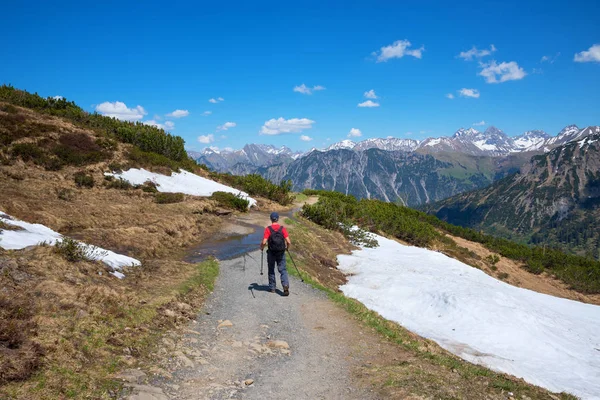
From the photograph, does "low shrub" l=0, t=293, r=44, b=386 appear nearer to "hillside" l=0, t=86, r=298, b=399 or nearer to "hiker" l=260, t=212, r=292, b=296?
"hillside" l=0, t=86, r=298, b=399

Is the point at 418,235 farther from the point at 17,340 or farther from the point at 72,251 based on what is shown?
the point at 17,340

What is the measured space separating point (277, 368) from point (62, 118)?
33.7 meters

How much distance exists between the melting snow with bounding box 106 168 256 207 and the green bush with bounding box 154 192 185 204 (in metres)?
1.94

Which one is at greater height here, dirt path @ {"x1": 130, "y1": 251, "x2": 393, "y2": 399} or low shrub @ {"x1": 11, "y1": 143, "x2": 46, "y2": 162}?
low shrub @ {"x1": 11, "y1": 143, "x2": 46, "y2": 162}

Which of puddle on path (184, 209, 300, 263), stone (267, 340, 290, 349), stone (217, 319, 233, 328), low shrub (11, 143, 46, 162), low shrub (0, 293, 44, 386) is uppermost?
low shrub (11, 143, 46, 162)

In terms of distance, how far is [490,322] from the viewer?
47.3 ft

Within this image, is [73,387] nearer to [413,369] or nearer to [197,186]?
[413,369]

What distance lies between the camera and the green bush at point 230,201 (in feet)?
96.7

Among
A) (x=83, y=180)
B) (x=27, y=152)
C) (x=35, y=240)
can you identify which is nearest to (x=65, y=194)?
(x=83, y=180)

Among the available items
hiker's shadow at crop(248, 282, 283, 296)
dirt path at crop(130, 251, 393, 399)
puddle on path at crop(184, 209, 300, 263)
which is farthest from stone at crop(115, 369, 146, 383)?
puddle on path at crop(184, 209, 300, 263)

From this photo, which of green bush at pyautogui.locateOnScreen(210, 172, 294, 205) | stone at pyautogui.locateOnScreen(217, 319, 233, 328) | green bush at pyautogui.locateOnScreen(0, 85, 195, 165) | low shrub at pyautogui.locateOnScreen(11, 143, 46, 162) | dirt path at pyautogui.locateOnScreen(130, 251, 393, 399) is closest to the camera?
dirt path at pyautogui.locateOnScreen(130, 251, 393, 399)

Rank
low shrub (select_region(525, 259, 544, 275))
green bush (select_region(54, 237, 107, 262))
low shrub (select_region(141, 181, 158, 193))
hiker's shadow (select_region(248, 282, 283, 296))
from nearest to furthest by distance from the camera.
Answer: green bush (select_region(54, 237, 107, 262)) < hiker's shadow (select_region(248, 282, 283, 296)) < low shrub (select_region(141, 181, 158, 193)) < low shrub (select_region(525, 259, 544, 275))

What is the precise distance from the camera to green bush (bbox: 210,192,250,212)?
2947cm

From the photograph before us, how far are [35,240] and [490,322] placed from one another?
17390 millimetres
